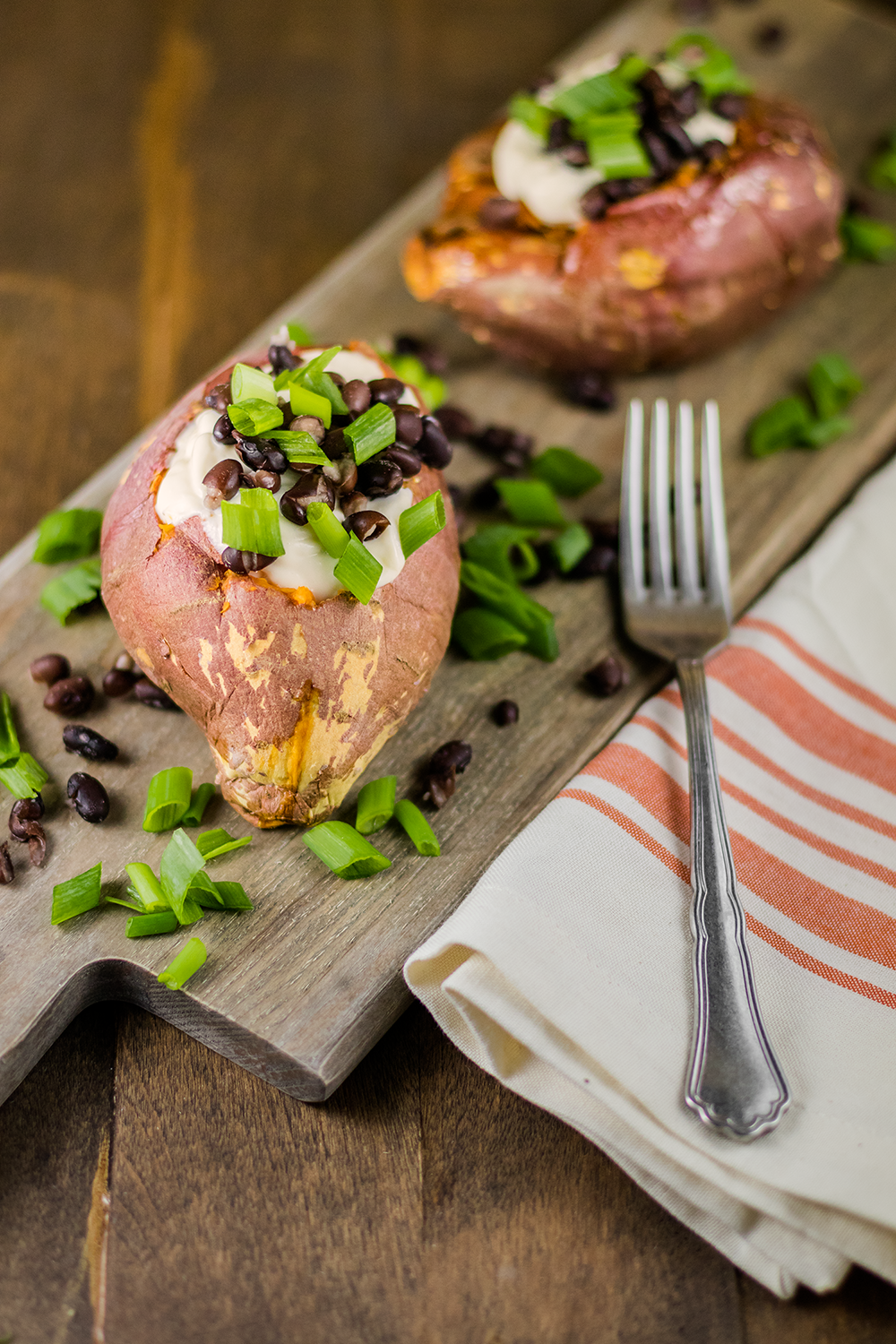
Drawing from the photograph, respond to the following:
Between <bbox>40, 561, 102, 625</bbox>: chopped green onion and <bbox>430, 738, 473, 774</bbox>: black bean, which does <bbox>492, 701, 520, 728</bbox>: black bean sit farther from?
<bbox>40, 561, 102, 625</bbox>: chopped green onion

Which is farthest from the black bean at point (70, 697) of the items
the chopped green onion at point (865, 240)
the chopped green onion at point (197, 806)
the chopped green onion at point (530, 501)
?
the chopped green onion at point (865, 240)

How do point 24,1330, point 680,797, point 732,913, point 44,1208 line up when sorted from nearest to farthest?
1. point 24,1330
2. point 44,1208
3. point 732,913
4. point 680,797

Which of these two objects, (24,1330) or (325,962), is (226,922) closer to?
(325,962)

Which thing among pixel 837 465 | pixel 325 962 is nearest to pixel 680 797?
pixel 325 962

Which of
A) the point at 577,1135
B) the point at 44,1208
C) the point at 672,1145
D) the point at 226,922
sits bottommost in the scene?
the point at 44,1208

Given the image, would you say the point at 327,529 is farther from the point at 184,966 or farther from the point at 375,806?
the point at 184,966

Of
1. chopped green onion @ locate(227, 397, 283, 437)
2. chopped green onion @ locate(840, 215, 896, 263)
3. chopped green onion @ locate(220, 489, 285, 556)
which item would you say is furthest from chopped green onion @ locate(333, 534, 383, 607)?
chopped green onion @ locate(840, 215, 896, 263)
